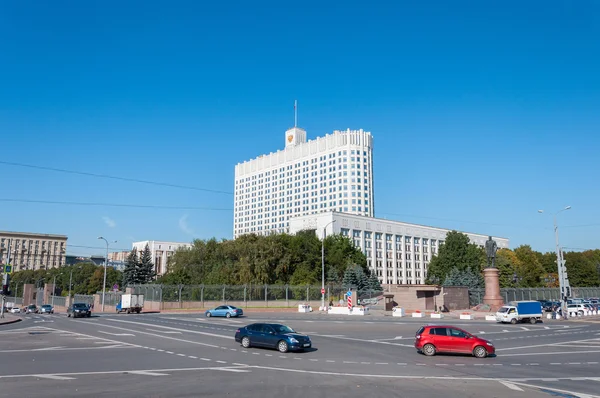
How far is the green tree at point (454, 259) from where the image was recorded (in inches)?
3986

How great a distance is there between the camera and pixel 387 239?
5674 inches

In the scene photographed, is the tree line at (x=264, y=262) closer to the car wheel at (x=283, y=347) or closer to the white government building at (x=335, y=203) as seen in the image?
the white government building at (x=335, y=203)

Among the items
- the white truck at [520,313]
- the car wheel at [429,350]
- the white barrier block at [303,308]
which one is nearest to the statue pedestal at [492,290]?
the white truck at [520,313]

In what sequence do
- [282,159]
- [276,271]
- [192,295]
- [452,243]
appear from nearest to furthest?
1. [192,295]
2. [276,271]
3. [452,243]
4. [282,159]

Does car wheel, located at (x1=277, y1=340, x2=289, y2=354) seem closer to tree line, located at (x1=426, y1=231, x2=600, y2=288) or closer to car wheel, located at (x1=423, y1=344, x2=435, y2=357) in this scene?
car wheel, located at (x1=423, y1=344, x2=435, y2=357)

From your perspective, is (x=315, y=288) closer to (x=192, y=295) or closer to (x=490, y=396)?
(x=192, y=295)

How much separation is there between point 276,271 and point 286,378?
2785 inches

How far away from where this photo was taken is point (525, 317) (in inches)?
1724

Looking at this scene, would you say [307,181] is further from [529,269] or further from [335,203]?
[529,269]

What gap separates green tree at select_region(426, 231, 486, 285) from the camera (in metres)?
101

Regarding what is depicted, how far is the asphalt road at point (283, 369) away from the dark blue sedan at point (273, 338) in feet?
1.48

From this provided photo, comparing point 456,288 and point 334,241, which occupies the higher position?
point 334,241

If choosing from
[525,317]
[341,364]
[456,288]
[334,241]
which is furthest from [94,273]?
[341,364]

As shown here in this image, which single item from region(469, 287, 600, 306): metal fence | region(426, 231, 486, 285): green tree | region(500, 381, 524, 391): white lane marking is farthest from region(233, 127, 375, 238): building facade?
region(500, 381, 524, 391): white lane marking
